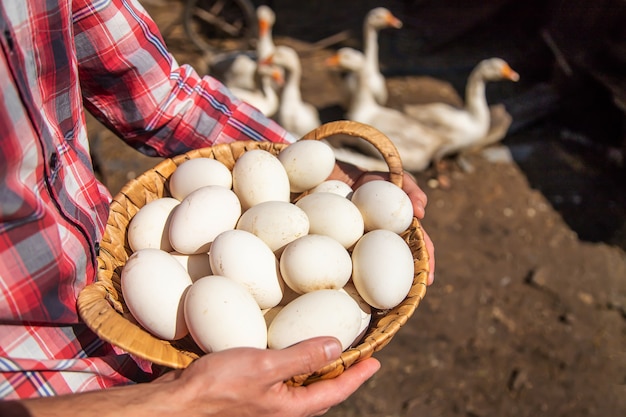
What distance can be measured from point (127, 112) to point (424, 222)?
2242 mm

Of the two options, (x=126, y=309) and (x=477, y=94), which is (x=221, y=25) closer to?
(x=477, y=94)

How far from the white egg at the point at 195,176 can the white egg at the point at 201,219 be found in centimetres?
4

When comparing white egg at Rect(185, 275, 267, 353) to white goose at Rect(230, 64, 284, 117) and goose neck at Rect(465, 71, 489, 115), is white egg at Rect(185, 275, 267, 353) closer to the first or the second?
white goose at Rect(230, 64, 284, 117)

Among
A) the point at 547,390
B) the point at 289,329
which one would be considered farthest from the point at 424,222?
the point at 289,329

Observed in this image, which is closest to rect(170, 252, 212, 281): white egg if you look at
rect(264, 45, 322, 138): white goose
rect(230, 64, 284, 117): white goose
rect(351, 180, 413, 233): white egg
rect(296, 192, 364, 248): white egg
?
rect(296, 192, 364, 248): white egg

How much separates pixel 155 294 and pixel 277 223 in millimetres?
271

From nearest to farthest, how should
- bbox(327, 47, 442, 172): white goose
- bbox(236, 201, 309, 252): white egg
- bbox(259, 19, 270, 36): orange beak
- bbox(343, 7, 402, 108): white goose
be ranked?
bbox(236, 201, 309, 252): white egg → bbox(327, 47, 442, 172): white goose → bbox(343, 7, 402, 108): white goose → bbox(259, 19, 270, 36): orange beak

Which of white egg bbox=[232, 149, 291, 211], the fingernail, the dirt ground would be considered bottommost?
the dirt ground

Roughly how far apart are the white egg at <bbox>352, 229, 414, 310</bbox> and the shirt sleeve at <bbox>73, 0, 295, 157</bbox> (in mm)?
411

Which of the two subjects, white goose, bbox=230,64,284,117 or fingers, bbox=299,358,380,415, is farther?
white goose, bbox=230,64,284,117

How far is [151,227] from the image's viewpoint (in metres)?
1.12

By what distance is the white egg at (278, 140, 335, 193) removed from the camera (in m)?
1.23

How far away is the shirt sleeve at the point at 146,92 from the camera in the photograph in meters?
1.02

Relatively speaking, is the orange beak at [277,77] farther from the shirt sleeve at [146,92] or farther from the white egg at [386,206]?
the white egg at [386,206]
